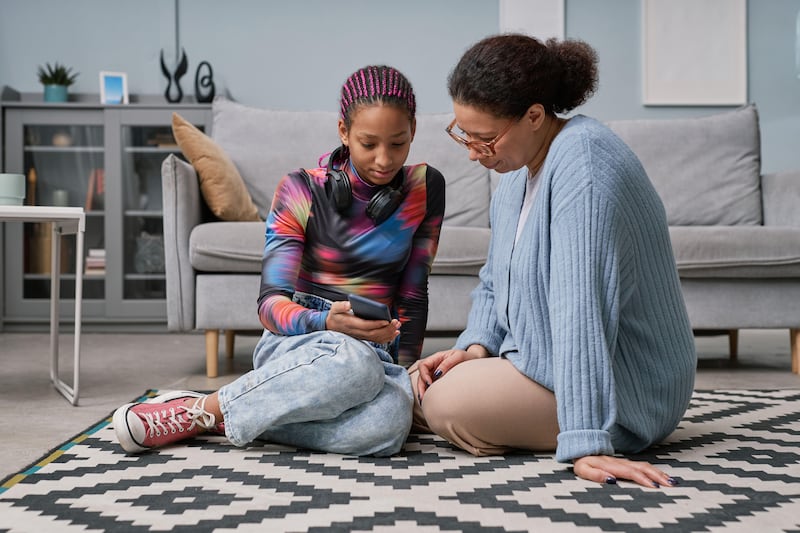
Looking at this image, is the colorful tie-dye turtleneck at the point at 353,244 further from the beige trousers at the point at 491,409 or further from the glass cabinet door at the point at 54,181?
the glass cabinet door at the point at 54,181

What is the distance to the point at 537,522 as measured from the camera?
1005 mm

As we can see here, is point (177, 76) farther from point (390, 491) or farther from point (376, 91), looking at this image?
point (390, 491)

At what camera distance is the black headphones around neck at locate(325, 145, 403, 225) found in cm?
150

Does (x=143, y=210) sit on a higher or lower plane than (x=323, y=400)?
higher

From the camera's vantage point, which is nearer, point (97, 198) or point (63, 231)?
point (63, 231)

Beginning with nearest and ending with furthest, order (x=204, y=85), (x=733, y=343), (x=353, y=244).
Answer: (x=353, y=244), (x=733, y=343), (x=204, y=85)

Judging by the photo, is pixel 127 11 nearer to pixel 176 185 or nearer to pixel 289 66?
pixel 289 66

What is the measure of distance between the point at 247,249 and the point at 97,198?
6.25 ft

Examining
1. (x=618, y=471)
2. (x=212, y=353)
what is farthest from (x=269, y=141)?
(x=618, y=471)

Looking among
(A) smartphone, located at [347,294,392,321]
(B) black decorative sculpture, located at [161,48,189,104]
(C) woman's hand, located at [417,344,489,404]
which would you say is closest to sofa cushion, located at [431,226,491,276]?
(C) woman's hand, located at [417,344,489,404]

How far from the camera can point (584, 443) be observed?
1.18m

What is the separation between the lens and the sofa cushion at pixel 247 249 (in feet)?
8.14

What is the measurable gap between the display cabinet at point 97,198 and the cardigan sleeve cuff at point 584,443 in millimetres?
3054

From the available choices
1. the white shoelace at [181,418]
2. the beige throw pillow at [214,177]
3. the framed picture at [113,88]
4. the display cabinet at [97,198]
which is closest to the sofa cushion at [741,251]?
the beige throw pillow at [214,177]
